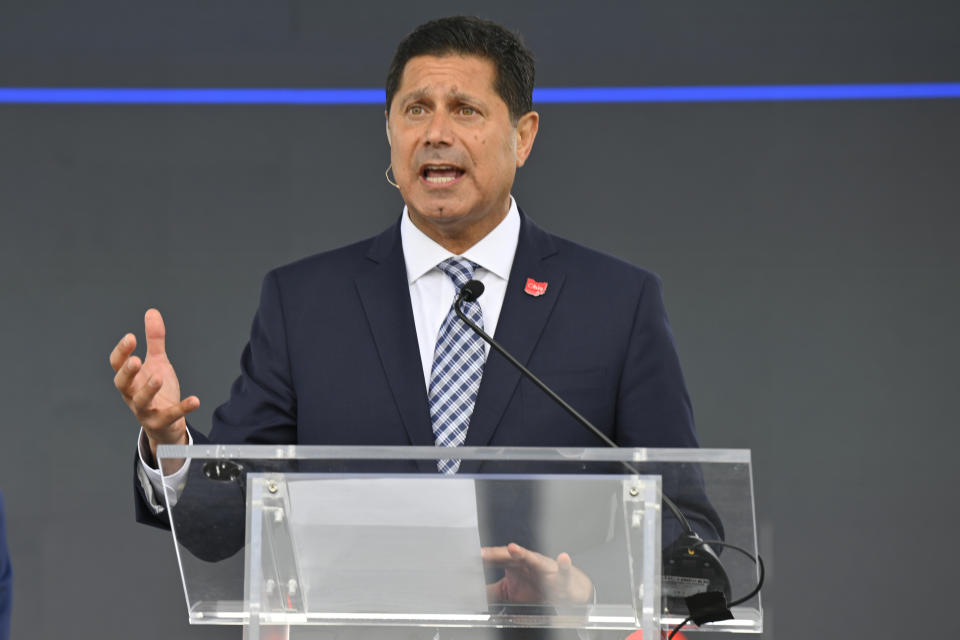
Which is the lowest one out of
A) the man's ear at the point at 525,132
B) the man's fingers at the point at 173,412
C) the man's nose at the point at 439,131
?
the man's fingers at the point at 173,412

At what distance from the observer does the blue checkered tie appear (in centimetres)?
202

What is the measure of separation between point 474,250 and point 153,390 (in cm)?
Answer: 77

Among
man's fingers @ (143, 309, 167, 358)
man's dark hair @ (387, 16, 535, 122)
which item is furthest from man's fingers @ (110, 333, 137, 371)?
man's dark hair @ (387, 16, 535, 122)

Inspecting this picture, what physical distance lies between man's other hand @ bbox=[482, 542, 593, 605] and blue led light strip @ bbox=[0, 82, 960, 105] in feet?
8.62

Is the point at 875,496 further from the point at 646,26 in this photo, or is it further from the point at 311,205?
the point at 311,205

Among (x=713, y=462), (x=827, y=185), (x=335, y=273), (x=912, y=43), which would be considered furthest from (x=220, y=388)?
(x=713, y=462)

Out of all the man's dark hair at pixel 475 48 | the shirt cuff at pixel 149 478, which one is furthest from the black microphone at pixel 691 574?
the man's dark hair at pixel 475 48

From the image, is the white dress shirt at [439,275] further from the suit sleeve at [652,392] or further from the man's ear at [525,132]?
A: the suit sleeve at [652,392]

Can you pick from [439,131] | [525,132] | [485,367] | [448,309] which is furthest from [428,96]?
[485,367]

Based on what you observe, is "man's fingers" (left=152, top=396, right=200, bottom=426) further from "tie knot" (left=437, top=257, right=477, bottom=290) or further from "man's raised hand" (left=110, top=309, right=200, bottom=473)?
"tie knot" (left=437, top=257, right=477, bottom=290)

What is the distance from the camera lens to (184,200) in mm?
3844

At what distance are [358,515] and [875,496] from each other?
2651 millimetres

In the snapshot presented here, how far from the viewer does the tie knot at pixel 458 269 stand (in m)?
2.16

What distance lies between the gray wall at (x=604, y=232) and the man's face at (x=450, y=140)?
1.65 metres
